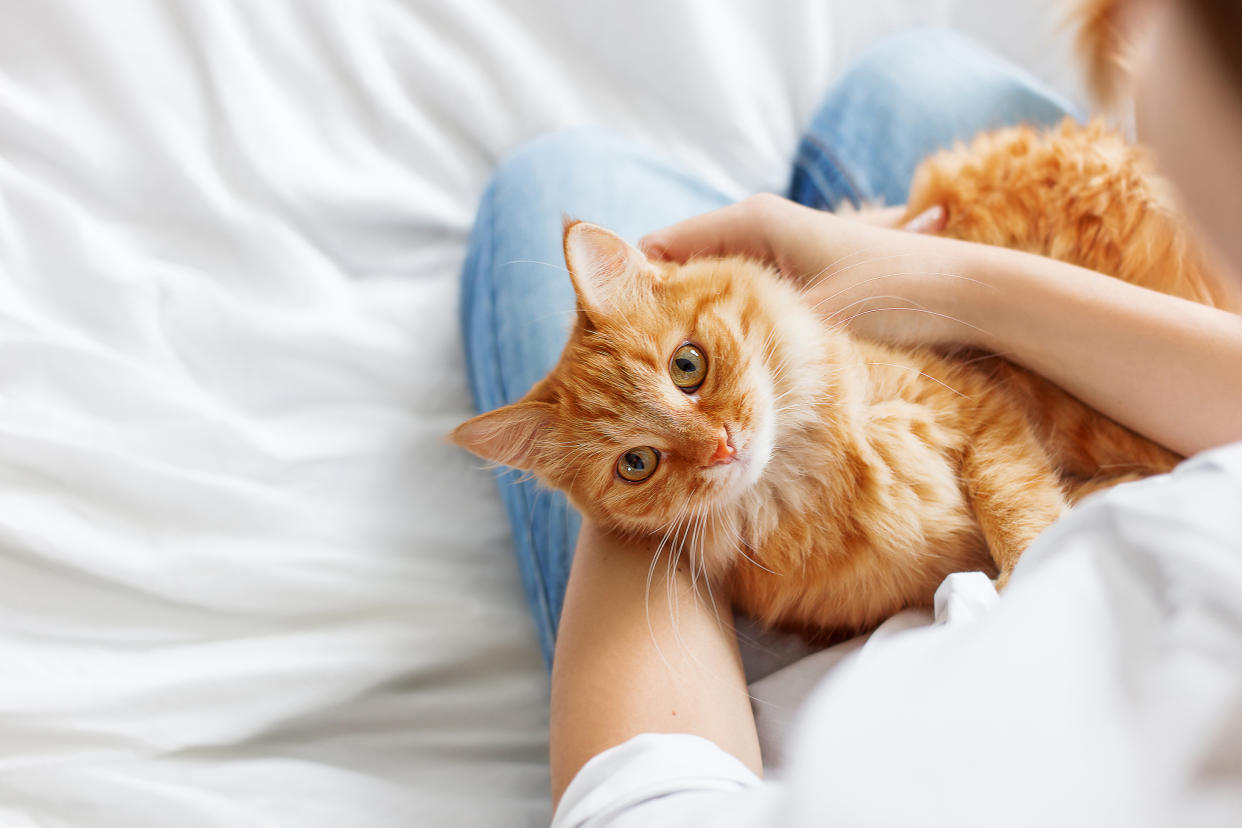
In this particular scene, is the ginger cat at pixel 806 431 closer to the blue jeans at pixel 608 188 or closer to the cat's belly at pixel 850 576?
the cat's belly at pixel 850 576

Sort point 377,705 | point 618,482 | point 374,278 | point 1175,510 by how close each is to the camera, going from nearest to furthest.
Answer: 1. point 1175,510
2. point 618,482
3. point 377,705
4. point 374,278

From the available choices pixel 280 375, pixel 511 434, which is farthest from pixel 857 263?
pixel 280 375

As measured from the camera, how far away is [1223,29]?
0.43 metres

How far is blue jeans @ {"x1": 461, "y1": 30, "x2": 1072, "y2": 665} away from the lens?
1390mm

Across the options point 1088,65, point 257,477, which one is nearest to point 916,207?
point 1088,65

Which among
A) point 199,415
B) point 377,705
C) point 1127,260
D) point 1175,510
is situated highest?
point 1175,510

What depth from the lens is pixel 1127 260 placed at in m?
1.16

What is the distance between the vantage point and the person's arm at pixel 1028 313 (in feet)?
3.14

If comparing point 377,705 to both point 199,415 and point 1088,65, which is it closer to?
point 199,415

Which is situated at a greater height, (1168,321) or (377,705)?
(1168,321)

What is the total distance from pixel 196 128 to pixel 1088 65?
5.41 ft

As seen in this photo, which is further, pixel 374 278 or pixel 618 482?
pixel 374 278

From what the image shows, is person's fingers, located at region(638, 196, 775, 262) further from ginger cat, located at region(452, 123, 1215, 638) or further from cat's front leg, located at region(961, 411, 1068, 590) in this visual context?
cat's front leg, located at region(961, 411, 1068, 590)

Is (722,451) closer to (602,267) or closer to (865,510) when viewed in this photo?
(865,510)
